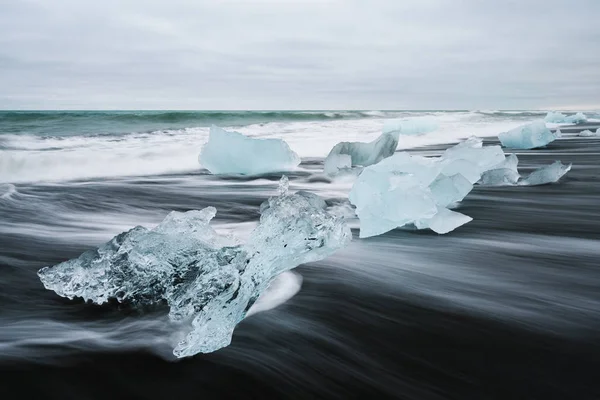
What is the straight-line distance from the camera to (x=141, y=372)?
1.81m

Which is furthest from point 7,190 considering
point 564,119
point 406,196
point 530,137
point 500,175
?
point 564,119

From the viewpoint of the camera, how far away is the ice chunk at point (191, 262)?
2049mm

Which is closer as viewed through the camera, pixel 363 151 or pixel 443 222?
pixel 443 222

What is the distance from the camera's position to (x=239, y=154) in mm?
8352

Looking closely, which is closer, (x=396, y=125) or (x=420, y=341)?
(x=420, y=341)

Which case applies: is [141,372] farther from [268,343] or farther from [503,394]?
[503,394]

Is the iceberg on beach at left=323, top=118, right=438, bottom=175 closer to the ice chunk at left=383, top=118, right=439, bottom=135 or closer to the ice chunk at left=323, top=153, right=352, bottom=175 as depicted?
the ice chunk at left=323, top=153, right=352, bottom=175

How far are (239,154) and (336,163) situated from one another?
70.2 inches

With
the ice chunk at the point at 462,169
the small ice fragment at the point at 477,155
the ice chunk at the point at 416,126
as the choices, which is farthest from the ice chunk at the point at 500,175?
the ice chunk at the point at 416,126

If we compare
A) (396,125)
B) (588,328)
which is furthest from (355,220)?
(396,125)

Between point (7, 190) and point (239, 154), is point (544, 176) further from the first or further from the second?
point (7, 190)

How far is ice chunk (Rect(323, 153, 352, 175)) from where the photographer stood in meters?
7.38

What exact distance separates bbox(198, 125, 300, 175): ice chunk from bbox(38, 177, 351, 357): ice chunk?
5.87 metres

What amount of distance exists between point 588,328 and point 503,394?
81 centimetres
